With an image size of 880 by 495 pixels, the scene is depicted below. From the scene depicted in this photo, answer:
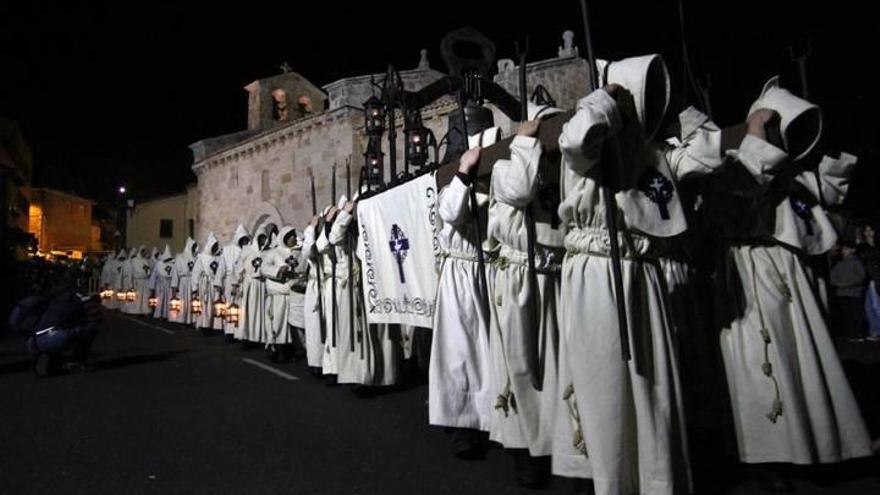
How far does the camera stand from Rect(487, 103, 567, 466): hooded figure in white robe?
332 cm

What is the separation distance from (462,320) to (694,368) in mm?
1533

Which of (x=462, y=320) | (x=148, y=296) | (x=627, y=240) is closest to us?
(x=627, y=240)

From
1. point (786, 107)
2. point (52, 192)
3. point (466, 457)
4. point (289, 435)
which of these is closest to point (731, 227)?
point (786, 107)

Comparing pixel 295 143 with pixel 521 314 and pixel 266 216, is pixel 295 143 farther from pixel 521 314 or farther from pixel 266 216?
pixel 521 314

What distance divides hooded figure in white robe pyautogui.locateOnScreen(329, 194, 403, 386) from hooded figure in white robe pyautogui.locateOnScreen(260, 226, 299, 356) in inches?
106

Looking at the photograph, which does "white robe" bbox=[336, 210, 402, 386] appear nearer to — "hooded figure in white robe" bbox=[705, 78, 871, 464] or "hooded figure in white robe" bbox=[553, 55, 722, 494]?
"hooded figure in white robe" bbox=[553, 55, 722, 494]

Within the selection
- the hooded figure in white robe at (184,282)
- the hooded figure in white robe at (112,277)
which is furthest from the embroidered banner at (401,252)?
the hooded figure in white robe at (112,277)

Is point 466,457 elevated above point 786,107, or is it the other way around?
point 786,107

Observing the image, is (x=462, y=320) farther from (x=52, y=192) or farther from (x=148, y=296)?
(x=52, y=192)

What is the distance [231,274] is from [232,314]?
0.88 m

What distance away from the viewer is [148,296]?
20188 millimetres

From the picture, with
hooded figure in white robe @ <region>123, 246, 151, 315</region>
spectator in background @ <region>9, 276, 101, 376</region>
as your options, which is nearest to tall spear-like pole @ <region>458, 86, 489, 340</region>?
spectator in background @ <region>9, 276, 101, 376</region>

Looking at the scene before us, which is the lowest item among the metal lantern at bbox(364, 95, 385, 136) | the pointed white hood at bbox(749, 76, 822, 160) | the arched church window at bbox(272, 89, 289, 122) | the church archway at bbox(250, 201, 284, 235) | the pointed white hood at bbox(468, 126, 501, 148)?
the pointed white hood at bbox(749, 76, 822, 160)

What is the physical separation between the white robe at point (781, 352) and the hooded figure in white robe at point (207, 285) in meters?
11.8
